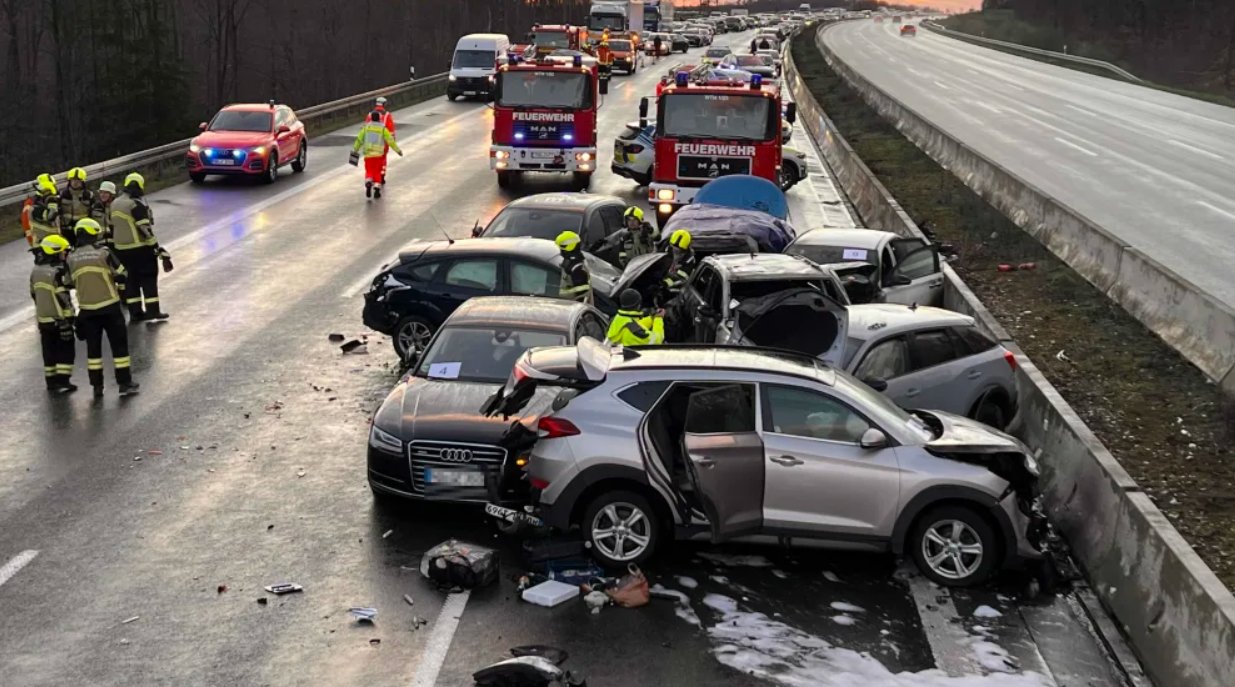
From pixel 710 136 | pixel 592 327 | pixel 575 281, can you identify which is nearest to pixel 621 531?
pixel 592 327

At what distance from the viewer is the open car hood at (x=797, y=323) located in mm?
11953

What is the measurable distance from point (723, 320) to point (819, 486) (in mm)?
4052

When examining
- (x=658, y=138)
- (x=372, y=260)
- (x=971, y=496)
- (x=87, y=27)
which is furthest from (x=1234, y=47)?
(x=971, y=496)

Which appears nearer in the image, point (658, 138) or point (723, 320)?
point (723, 320)

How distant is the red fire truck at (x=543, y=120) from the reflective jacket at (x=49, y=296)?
15.1m

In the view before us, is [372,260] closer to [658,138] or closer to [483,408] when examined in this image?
[658,138]

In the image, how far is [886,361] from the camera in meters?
11.9

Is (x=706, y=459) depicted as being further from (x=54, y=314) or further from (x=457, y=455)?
(x=54, y=314)

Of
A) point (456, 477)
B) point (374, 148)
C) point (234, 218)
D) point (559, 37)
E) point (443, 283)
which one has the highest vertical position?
point (559, 37)

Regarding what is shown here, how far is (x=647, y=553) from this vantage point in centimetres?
906

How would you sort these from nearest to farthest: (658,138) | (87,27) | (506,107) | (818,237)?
1. (818,237)
2. (658,138)
3. (506,107)
4. (87,27)

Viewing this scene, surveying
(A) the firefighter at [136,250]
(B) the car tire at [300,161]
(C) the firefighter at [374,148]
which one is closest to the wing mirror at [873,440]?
(A) the firefighter at [136,250]

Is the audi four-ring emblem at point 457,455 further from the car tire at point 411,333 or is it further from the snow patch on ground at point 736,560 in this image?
the car tire at point 411,333

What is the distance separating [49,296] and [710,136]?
12797mm
